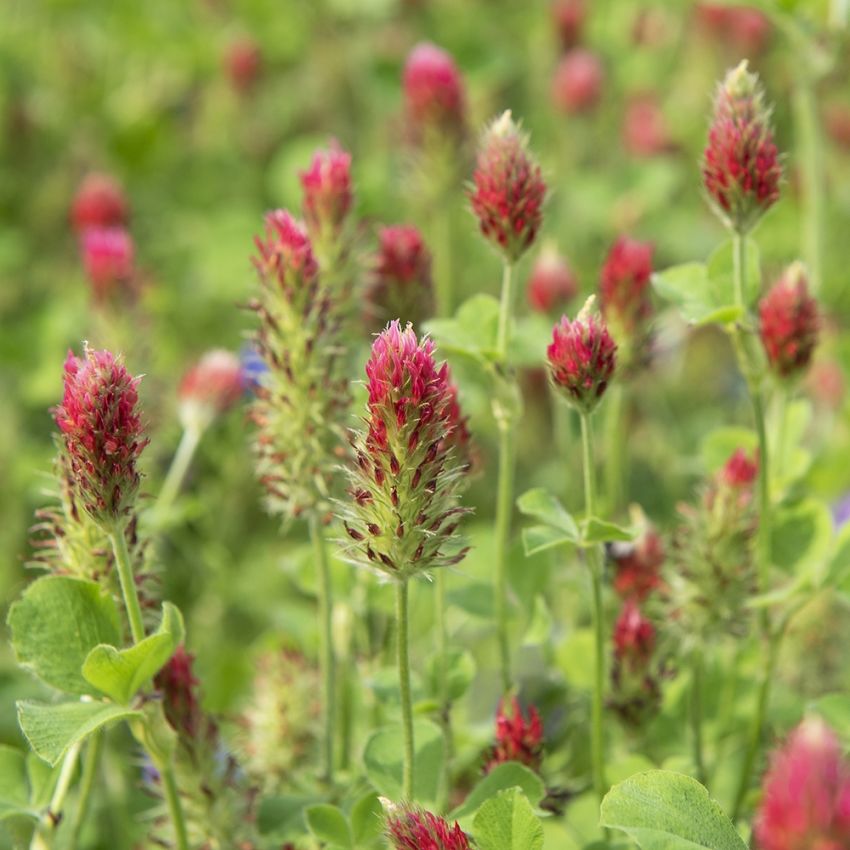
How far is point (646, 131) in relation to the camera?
13.3 ft

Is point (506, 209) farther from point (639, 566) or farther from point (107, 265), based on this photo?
point (107, 265)

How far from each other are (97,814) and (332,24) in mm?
3489

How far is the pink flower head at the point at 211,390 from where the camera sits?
2.49 m

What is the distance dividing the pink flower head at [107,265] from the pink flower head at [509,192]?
3.71ft

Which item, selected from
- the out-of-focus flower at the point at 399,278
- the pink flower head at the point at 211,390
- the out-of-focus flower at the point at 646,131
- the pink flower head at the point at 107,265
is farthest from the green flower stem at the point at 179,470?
the out-of-focus flower at the point at 646,131

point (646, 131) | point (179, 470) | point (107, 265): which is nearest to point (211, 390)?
point (179, 470)

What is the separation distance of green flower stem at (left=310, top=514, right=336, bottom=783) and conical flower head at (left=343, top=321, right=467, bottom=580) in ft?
1.04

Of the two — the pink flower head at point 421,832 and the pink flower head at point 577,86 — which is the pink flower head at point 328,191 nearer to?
the pink flower head at point 421,832

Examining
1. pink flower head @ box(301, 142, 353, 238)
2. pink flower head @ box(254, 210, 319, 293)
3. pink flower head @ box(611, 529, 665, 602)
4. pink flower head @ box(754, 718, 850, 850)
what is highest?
pink flower head @ box(301, 142, 353, 238)

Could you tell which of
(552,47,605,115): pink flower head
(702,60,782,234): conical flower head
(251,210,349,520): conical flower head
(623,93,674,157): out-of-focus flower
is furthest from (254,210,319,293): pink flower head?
(623,93,674,157): out-of-focus flower

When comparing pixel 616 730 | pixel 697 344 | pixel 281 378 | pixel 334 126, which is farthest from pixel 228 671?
pixel 334 126

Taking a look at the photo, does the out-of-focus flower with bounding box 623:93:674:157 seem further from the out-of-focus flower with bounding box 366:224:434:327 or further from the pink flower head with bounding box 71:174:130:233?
the out-of-focus flower with bounding box 366:224:434:327

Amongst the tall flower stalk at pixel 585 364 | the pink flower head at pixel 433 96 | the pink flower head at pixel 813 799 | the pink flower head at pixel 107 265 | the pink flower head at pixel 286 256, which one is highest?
the pink flower head at pixel 433 96

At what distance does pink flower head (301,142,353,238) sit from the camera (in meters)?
1.85
